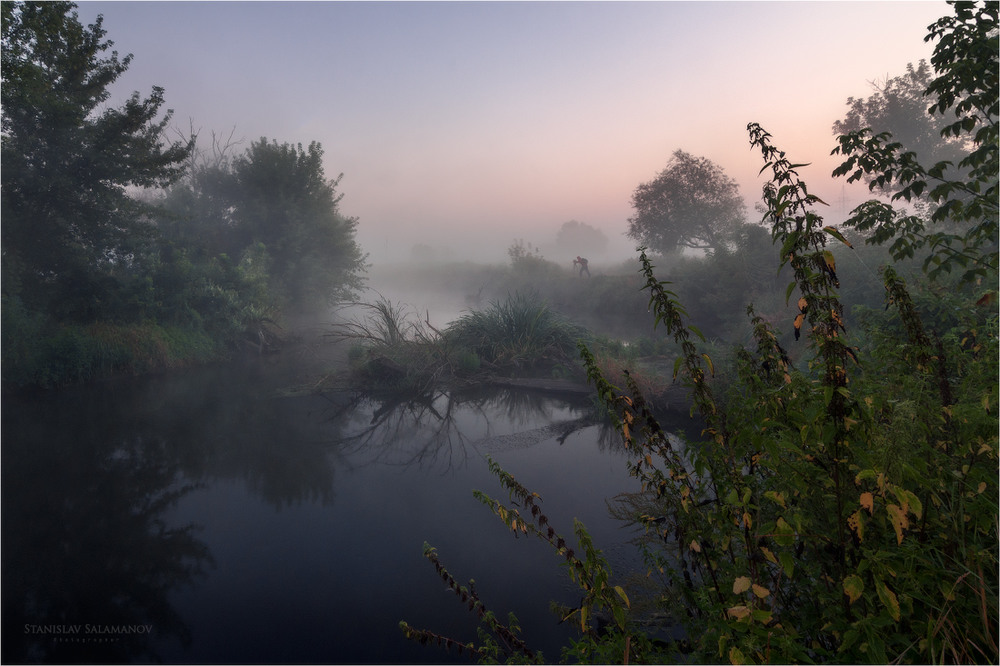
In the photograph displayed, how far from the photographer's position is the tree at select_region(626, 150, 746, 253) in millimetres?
30625

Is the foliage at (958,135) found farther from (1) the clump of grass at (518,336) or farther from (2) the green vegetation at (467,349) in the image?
(1) the clump of grass at (518,336)

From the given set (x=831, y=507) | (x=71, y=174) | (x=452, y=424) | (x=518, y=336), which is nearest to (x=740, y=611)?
(x=831, y=507)

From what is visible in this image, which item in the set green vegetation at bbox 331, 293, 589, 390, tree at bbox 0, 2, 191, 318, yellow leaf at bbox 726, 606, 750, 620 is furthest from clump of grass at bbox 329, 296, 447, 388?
yellow leaf at bbox 726, 606, 750, 620

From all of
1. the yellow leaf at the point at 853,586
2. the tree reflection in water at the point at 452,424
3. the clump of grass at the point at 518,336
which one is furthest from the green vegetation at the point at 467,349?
the yellow leaf at the point at 853,586

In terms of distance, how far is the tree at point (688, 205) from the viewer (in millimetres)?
30625

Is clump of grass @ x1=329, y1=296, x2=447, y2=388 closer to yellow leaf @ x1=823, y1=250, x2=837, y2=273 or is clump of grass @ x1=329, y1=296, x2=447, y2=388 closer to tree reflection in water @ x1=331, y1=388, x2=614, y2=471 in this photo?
tree reflection in water @ x1=331, y1=388, x2=614, y2=471

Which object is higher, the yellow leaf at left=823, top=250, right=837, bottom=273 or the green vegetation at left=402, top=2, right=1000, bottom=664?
the yellow leaf at left=823, top=250, right=837, bottom=273

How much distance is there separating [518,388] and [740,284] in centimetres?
1091

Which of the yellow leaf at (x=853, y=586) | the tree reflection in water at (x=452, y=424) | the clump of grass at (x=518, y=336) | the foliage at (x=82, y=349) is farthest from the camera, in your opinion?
the clump of grass at (x=518, y=336)

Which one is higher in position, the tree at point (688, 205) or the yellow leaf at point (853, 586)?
the tree at point (688, 205)

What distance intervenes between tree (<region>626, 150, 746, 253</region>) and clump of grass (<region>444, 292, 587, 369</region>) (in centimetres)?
2066

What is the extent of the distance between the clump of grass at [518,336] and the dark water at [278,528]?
288 cm

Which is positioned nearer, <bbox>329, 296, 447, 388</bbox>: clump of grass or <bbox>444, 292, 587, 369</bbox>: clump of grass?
<bbox>329, 296, 447, 388</bbox>: clump of grass

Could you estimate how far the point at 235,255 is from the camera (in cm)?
2308
